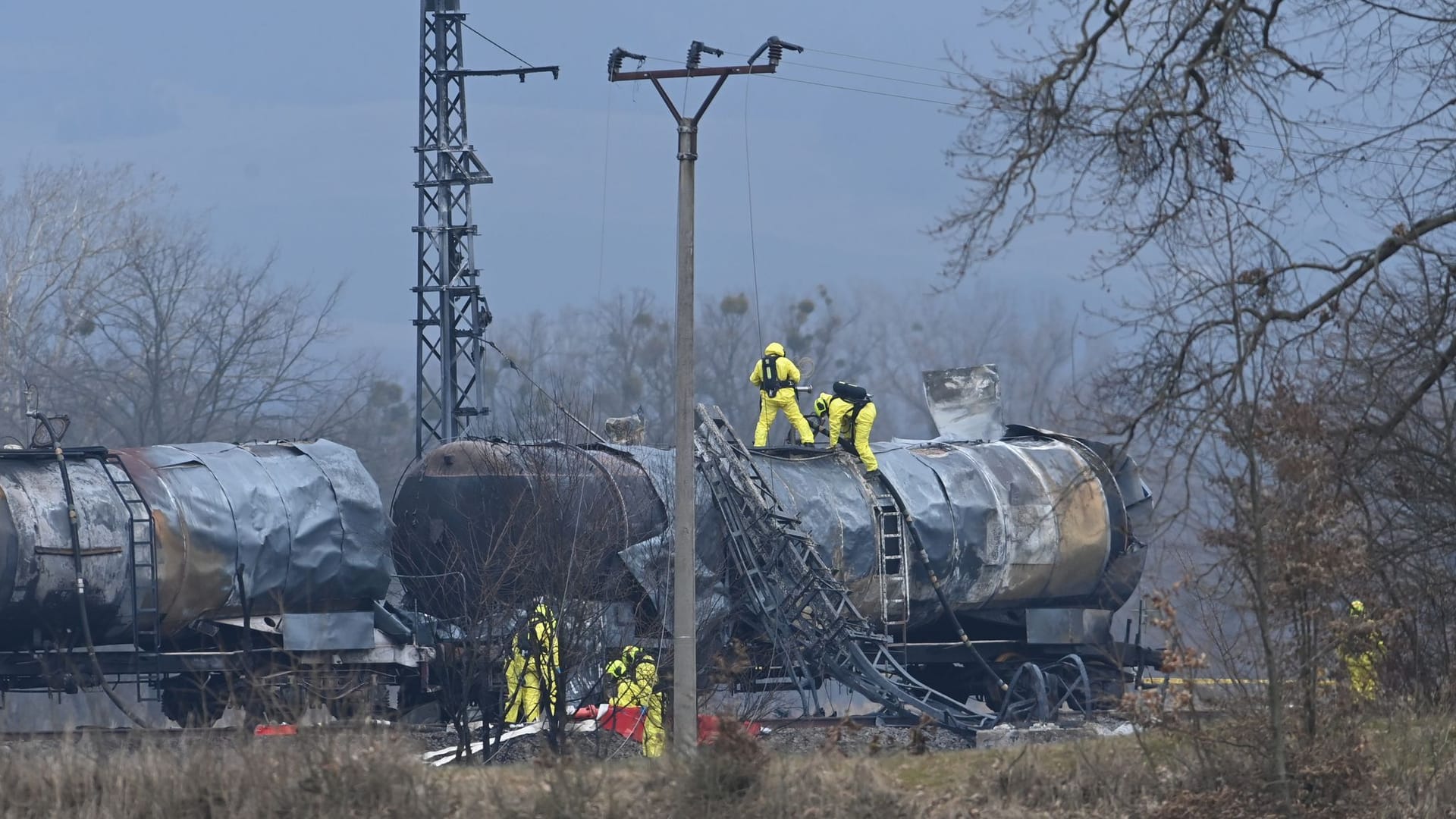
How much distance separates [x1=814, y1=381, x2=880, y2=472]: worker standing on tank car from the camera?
21.3 m

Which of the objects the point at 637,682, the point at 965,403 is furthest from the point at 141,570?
the point at 965,403

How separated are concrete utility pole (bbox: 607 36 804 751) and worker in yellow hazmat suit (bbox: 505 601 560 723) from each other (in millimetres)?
1372

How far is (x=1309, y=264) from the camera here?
537 inches

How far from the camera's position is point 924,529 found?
69.5ft

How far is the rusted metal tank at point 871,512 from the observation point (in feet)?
62.0

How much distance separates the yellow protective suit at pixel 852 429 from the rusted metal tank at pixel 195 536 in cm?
569

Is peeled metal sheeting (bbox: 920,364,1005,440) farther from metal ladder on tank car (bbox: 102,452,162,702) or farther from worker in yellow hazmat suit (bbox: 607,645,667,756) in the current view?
metal ladder on tank car (bbox: 102,452,162,702)

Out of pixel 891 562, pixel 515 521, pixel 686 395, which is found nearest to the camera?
pixel 686 395

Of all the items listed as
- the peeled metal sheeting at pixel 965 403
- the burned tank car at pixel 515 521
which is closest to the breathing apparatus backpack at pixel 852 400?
the burned tank car at pixel 515 521

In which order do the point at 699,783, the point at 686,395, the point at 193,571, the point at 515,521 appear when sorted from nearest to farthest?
the point at 699,783 → the point at 686,395 → the point at 193,571 → the point at 515,521

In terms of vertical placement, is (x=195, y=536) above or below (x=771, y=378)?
below

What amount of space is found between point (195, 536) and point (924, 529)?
857cm

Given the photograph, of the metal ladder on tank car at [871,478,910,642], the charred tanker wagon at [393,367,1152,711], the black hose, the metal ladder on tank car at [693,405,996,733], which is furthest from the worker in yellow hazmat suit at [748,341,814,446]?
the black hose

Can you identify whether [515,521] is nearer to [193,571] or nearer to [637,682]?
[637,682]
